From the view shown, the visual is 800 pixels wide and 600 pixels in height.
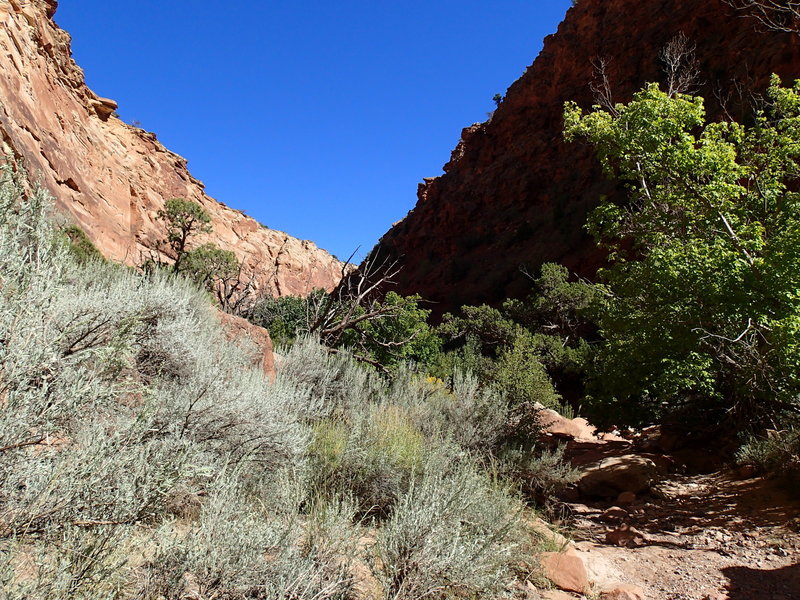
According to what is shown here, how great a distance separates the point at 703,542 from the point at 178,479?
5447 millimetres

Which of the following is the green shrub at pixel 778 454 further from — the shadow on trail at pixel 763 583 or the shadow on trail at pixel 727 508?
the shadow on trail at pixel 763 583

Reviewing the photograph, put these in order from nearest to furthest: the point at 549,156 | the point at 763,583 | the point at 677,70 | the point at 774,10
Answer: the point at 763,583
the point at 774,10
the point at 677,70
the point at 549,156

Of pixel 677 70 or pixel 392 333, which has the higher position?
pixel 677 70

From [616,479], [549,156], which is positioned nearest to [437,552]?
[616,479]

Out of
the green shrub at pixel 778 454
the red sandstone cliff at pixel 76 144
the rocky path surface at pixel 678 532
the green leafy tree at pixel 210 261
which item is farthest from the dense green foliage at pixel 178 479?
the green leafy tree at pixel 210 261

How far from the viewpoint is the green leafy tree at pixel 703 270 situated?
554 centimetres

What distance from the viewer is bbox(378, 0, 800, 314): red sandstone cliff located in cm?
2561

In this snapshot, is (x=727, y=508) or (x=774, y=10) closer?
(x=727, y=508)

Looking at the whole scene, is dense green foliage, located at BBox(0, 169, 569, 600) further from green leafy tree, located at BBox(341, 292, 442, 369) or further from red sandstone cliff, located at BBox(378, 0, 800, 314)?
red sandstone cliff, located at BBox(378, 0, 800, 314)

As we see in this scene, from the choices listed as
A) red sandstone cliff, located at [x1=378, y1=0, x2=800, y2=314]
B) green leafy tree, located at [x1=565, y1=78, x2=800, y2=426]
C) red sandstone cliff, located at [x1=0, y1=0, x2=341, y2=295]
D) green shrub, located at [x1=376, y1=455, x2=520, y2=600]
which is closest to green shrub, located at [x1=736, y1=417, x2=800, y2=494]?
green leafy tree, located at [x1=565, y1=78, x2=800, y2=426]

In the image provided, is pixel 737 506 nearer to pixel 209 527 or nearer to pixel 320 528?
pixel 320 528

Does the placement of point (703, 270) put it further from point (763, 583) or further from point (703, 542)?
point (763, 583)

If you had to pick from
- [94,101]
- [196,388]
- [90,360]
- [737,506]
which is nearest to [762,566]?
[737,506]

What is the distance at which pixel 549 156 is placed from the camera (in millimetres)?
36375
